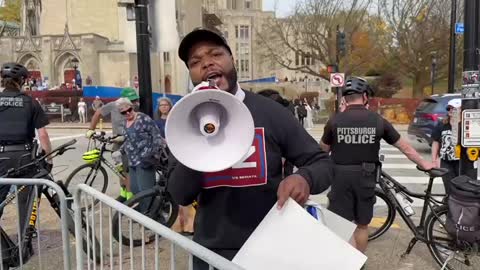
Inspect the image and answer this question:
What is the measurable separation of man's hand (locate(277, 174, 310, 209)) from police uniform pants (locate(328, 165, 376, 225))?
2.53m

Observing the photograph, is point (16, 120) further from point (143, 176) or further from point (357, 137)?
point (357, 137)

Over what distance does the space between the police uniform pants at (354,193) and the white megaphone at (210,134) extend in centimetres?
262

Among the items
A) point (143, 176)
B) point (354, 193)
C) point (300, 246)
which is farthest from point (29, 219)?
point (300, 246)

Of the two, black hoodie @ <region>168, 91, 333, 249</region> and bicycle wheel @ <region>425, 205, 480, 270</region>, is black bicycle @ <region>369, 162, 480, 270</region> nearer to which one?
bicycle wheel @ <region>425, 205, 480, 270</region>

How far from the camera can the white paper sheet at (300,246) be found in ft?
5.72

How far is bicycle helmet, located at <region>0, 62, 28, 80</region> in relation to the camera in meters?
4.69

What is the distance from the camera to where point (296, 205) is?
1755 mm

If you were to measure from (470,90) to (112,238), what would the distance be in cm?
394

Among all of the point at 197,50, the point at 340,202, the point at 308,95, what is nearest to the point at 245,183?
the point at 197,50

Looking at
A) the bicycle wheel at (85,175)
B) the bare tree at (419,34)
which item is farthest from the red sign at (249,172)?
the bare tree at (419,34)

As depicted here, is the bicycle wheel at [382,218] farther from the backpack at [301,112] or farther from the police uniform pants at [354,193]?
the backpack at [301,112]

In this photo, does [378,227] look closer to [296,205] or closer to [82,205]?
[82,205]

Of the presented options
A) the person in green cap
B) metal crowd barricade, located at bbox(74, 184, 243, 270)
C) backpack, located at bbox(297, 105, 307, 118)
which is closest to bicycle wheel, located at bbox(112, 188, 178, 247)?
the person in green cap

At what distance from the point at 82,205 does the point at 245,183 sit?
4.27ft
